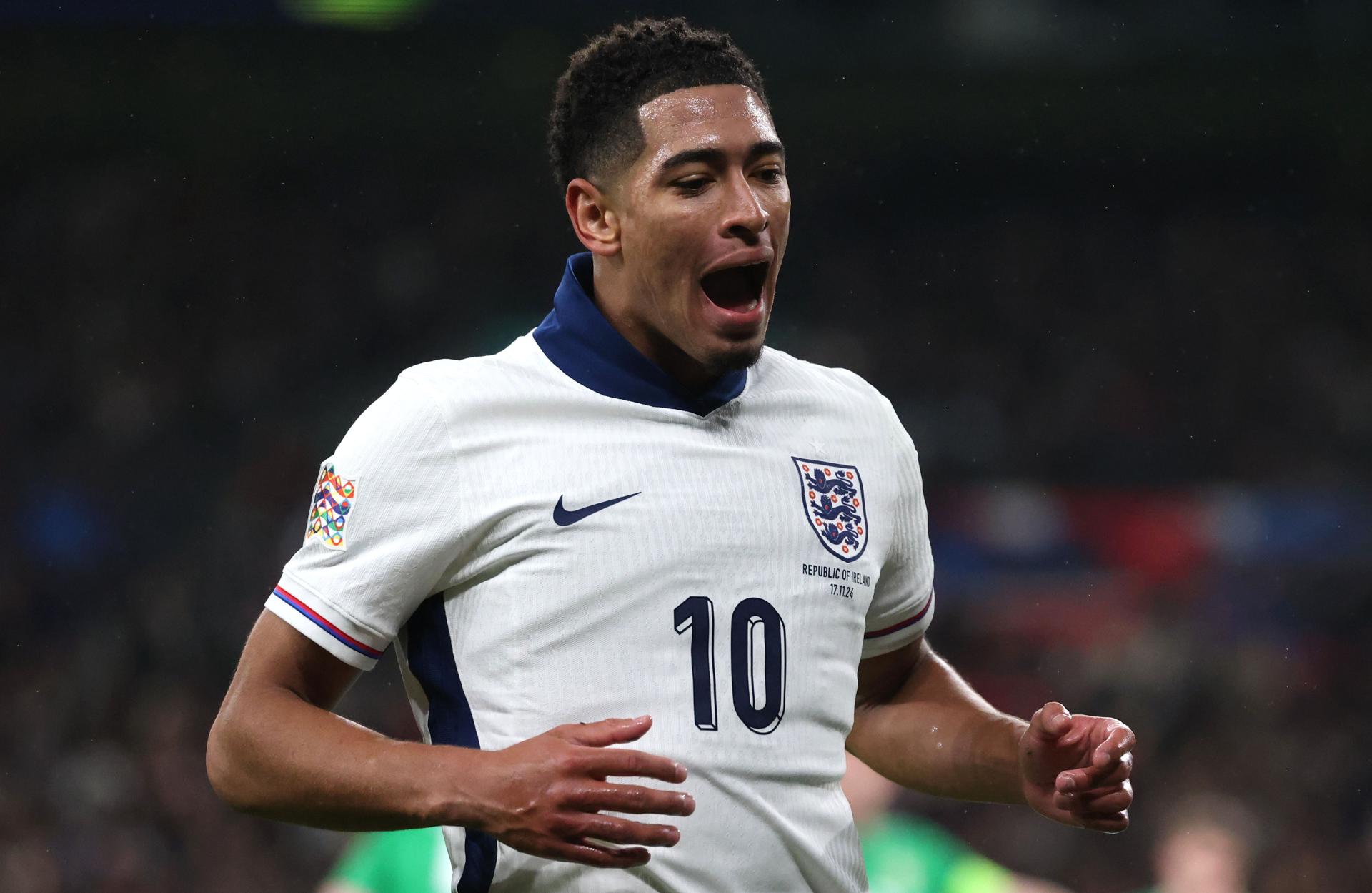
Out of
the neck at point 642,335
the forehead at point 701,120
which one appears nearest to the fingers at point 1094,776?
the neck at point 642,335

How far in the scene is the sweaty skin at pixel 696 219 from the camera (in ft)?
7.63

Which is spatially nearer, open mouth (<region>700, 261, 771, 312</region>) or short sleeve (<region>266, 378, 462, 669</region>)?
short sleeve (<region>266, 378, 462, 669</region>)

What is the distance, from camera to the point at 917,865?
458 cm

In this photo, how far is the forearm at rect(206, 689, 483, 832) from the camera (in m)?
1.98

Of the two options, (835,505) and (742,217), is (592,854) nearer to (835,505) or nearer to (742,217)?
(835,505)

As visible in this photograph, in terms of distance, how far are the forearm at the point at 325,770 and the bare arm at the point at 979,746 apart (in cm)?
84

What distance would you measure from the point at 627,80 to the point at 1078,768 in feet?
3.86

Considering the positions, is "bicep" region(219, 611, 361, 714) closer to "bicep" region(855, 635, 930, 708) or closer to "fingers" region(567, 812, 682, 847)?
"fingers" region(567, 812, 682, 847)

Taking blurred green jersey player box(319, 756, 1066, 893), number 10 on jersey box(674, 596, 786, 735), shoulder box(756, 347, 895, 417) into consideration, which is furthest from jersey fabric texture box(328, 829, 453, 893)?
number 10 on jersey box(674, 596, 786, 735)

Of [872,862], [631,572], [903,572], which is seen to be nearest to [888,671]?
[903,572]

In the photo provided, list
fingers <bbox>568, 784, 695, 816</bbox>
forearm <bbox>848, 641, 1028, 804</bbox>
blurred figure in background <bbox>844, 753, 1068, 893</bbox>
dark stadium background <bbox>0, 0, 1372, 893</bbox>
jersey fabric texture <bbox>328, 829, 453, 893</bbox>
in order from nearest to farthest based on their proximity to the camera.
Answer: fingers <bbox>568, 784, 695, 816</bbox>, forearm <bbox>848, 641, 1028, 804</bbox>, jersey fabric texture <bbox>328, 829, 453, 893</bbox>, blurred figure in background <bbox>844, 753, 1068, 893</bbox>, dark stadium background <bbox>0, 0, 1372, 893</bbox>

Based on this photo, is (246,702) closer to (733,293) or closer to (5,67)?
(733,293)

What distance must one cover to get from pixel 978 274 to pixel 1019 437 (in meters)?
2.87

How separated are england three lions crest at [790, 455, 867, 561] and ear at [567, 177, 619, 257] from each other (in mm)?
419
